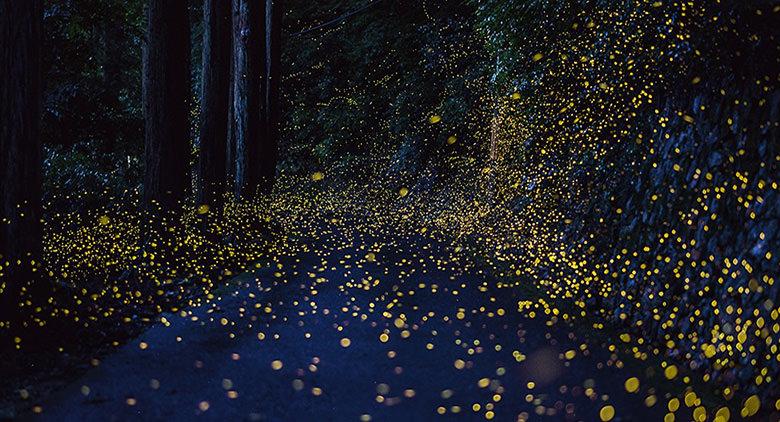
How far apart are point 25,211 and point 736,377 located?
668cm

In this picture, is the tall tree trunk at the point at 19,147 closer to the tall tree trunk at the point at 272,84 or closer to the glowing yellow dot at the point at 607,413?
the glowing yellow dot at the point at 607,413

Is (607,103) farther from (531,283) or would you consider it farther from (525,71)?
(525,71)

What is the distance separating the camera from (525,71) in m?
15.1

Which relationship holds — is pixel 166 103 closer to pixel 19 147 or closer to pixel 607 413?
pixel 19 147

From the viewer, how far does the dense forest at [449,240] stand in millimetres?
6355

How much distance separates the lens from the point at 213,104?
1430cm

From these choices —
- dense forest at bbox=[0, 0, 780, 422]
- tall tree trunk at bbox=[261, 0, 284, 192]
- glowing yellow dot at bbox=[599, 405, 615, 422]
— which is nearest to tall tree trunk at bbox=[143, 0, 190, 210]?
dense forest at bbox=[0, 0, 780, 422]

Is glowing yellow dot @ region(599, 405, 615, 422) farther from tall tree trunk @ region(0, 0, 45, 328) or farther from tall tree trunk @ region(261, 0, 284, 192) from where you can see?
tall tree trunk @ region(261, 0, 284, 192)

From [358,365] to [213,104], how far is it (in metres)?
8.59

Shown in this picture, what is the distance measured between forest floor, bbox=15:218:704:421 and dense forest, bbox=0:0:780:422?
42 mm

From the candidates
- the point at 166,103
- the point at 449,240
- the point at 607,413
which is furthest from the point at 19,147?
the point at 449,240

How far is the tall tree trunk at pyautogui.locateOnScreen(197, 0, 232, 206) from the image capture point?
1428 centimetres

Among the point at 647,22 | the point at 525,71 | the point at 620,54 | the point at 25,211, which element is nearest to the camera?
the point at 25,211

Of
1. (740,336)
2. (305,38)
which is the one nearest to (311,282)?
(740,336)
